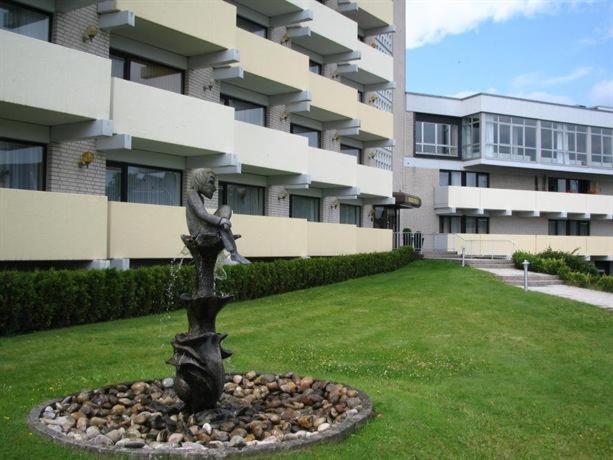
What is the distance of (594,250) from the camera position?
40094 millimetres

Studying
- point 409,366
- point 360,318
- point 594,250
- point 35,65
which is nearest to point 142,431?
point 409,366

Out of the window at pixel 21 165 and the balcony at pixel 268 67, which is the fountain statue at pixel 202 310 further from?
the balcony at pixel 268 67

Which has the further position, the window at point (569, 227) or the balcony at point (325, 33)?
the window at point (569, 227)

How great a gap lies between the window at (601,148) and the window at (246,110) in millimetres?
27644

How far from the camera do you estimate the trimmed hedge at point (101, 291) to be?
11438 mm

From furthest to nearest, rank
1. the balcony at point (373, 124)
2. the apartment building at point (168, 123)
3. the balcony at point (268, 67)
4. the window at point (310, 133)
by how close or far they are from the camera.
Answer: the balcony at point (373, 124) → the window at point (310, 133) → the balcony at point (268, 67) → the apartment building at point (168, 123)

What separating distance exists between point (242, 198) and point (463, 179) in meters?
21.2

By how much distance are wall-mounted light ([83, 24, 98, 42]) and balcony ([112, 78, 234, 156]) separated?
4.48 feet

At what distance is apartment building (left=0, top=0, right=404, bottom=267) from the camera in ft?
43.8

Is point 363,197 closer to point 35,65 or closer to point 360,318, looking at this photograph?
point 360,318

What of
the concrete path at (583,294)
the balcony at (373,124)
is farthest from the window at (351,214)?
the concrete path at (583,294)

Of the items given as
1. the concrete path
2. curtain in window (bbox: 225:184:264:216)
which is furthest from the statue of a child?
curtain in window (bbox: 225:184:264:216)

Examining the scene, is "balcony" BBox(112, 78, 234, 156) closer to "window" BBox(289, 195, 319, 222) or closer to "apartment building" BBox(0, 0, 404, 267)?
"apartment building" BBox(0, 0, 404, 267)

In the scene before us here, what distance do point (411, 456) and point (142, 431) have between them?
2544mm
